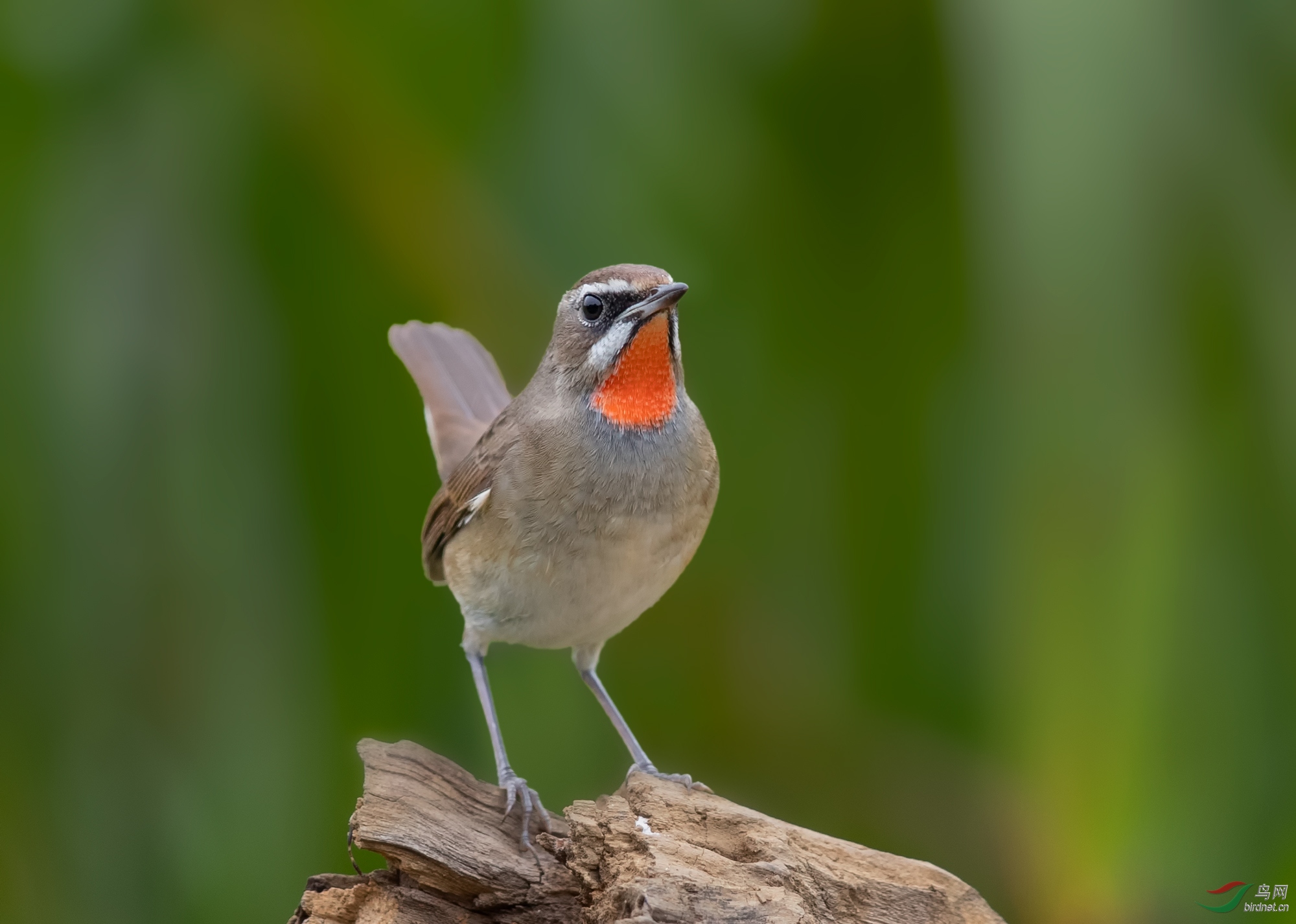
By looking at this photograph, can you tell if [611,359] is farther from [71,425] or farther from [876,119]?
[71,425]

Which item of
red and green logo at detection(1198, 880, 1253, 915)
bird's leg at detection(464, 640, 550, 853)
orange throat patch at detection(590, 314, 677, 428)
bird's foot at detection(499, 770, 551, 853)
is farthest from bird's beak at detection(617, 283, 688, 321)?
red and green logo at detection(1198, 880, 1253, 915)

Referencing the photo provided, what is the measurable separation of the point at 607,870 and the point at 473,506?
1167mm

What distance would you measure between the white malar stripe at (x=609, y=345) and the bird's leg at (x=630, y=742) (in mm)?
1083

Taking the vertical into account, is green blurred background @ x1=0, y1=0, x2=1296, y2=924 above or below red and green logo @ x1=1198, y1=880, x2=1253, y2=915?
above

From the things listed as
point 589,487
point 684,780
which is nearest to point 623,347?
point 589,487

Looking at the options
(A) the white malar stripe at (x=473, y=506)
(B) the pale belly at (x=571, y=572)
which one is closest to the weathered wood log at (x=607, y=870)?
(B) the pale belly at (x=571, y=572)

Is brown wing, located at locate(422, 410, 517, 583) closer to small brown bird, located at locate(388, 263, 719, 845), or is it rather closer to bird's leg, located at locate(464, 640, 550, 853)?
small brown bird, located at locate(388, 263, 719, 845)

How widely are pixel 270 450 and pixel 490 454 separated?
144 cm

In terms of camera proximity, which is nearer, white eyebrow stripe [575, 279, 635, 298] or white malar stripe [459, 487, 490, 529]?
white eyebrow stripe [575, 279, 635, 298]

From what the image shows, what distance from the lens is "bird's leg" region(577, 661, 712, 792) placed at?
3.28 meters

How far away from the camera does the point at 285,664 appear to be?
4.44 meters

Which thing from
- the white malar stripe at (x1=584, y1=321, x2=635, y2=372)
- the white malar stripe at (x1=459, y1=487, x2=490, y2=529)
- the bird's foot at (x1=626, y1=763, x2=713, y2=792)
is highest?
the white malar stripe at (x1=584, y1=321, x2=635, y2=372)

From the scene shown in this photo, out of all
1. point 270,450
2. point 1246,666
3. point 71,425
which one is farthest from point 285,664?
point 1246,666

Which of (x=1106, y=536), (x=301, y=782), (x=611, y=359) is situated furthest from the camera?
(x=301, y=782)
